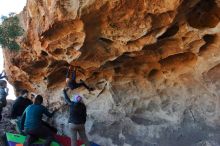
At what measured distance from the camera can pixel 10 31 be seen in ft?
36.0

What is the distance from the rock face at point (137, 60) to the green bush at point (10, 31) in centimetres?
24

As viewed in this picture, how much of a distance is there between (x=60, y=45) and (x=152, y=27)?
236 centimetres

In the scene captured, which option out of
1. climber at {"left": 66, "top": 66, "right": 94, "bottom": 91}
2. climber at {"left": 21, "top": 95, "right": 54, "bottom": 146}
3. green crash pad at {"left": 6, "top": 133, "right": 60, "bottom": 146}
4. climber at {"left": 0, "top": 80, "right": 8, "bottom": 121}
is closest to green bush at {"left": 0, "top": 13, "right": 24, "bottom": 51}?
climber at {"left": 0, "top": 80, "right": 8, "bottom": 121}

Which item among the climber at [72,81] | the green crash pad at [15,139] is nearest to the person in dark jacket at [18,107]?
the green crash pad at [15,139]

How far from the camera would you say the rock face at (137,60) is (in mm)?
8633

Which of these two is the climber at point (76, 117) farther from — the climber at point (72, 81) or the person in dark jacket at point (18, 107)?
the person in dark jacket at point (18, 107)

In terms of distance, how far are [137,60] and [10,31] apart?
361 cm

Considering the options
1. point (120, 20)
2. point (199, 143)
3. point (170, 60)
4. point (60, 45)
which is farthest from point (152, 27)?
point (199, 143)

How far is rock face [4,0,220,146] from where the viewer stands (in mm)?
8633

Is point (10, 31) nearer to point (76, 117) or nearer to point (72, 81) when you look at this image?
point (72, 81)

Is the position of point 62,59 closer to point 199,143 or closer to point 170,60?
point 170,60

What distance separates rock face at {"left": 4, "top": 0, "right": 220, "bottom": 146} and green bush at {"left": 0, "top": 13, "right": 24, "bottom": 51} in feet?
0.78

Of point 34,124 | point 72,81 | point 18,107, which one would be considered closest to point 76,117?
point 34,124

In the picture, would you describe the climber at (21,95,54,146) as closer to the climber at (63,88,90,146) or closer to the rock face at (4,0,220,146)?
the climber at (63,88,90,146)
